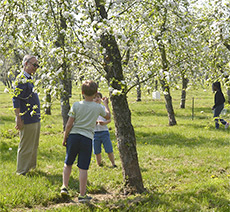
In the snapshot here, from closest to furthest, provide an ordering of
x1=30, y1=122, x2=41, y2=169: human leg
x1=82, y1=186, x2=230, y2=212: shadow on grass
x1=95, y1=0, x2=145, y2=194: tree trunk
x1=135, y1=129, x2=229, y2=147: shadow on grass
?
x1=82, y1=186, x2=230, y2=212: shadow on grass < x1=95, y1=0, x2=145, y2=194: tree trunk < x1=30, y1=122, x2=41, y2=169: human leg < x1=135, y1=129, x2=229, y2=147: shadow on grass

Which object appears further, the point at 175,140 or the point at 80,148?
the point at 175,140

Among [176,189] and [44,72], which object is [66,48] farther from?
[176,189]

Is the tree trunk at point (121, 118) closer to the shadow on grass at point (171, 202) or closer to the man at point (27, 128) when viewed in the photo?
the shadow on grass at point (171, 202)

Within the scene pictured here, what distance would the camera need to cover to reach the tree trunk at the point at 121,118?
5488mm

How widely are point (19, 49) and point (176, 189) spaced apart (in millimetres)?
4137

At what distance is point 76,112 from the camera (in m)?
5.21

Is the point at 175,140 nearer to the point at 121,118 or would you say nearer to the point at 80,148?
the point at 121,118

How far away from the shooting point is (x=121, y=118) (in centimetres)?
556

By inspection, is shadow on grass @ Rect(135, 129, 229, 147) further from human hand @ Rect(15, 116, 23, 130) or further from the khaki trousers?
human hand @ Rect(15, 116, 23, 130)

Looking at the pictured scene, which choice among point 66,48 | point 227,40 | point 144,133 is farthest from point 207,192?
point 144,133

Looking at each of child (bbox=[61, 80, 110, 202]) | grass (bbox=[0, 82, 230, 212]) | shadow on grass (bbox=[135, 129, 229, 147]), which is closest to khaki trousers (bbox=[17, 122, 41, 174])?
grass (bbox=[0, 82, 230, 212])

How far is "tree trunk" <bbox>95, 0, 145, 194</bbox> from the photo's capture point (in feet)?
18.0

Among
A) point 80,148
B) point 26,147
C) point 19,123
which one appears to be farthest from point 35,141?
point 80,148

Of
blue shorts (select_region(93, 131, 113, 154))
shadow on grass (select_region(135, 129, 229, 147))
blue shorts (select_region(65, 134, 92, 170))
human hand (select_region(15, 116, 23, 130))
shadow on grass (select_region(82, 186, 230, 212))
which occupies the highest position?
human hand (select_region(15, 116, 23, 130))
